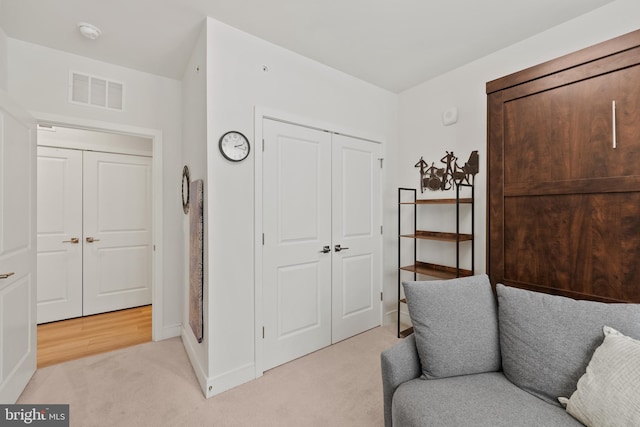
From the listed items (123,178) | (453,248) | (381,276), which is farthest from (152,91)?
(453,248)

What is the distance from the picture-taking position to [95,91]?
2.52 metres

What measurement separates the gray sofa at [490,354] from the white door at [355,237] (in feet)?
4.16

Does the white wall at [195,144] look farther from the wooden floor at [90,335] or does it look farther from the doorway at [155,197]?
the wooden floor at [90,335]

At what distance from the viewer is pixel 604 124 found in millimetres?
1551

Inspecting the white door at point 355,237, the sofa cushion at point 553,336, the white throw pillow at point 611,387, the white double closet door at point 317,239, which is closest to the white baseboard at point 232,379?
the white double closet door at point 317,239

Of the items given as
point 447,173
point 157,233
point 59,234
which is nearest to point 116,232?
point 59,234

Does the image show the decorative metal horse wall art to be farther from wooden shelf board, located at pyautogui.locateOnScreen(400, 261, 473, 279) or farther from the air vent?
the air vent

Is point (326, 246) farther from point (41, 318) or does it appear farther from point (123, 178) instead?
point (41, 318)

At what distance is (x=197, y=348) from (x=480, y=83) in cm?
335

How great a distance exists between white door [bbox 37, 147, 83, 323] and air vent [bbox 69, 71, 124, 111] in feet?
4.23

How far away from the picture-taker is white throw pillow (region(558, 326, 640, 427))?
0.96 m

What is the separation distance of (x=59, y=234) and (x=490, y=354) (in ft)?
14.4

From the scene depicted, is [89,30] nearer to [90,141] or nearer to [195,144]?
[195,144]

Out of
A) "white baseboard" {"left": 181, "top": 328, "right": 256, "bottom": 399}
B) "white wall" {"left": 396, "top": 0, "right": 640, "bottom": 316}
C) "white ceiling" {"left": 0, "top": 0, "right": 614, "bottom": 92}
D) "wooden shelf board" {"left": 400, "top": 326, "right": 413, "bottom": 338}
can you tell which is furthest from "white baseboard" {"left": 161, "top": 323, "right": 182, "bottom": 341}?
"white ceiling" {"left": 0, "top": 0, "right": 614, "bottom": 92}
